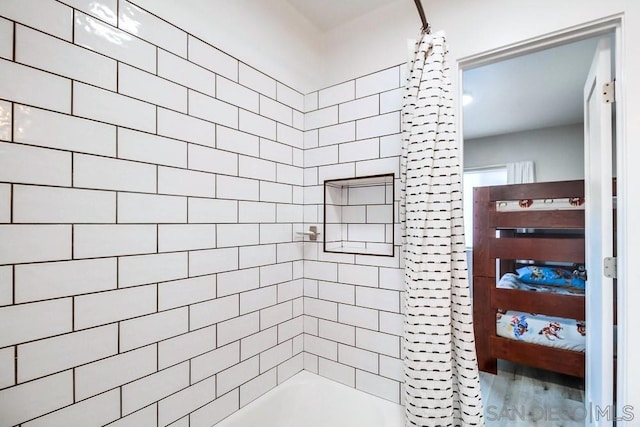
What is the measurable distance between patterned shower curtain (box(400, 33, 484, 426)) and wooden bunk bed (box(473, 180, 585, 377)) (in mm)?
1675

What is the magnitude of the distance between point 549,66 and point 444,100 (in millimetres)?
1806

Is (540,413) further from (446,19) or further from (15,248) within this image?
(15,248)

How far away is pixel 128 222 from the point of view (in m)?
0.90

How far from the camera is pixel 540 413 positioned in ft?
6.75

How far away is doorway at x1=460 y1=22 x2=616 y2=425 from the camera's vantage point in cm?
191

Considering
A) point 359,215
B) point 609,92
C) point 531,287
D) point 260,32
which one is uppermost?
point 260,32

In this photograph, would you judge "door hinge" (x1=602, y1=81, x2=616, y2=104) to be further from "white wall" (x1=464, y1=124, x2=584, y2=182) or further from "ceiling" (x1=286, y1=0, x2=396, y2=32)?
"white wall" (x1=464, y1=124, x2=584, y2=182)

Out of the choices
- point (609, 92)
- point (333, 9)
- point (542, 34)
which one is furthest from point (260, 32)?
point (609, 92)

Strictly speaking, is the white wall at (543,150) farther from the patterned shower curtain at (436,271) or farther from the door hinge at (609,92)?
the patterned shower curtain at (436,271)

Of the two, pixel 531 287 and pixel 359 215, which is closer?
pixel 359 215

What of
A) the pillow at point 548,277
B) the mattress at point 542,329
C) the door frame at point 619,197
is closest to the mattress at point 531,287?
the pillow at point 548,277

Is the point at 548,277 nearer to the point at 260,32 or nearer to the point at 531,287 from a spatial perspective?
the point at 531,287

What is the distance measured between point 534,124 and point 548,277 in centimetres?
202

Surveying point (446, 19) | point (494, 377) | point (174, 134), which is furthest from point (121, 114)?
point (494, 377)
